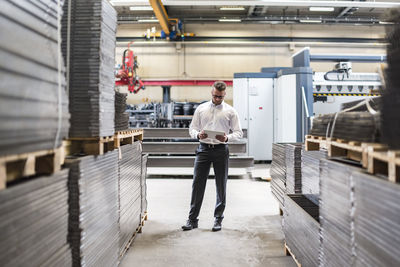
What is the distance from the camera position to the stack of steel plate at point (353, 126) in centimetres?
178

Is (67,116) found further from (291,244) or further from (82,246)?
(291,244)

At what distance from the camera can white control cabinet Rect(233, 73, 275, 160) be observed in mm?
8586

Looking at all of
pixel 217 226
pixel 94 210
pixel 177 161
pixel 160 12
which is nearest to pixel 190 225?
pixel 217 226

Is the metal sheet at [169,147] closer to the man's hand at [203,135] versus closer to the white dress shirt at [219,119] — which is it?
the white dress shirt at [219,119]

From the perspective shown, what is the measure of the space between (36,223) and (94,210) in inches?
25.8

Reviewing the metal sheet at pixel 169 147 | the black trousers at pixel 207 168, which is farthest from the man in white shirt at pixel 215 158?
the metal sheet at pixel 169 147

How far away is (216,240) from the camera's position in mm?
3344

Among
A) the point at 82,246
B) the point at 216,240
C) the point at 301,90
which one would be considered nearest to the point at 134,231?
the point at 216,240

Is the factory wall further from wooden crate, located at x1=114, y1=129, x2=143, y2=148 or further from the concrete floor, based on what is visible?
wooden crate, located at x1=114, y1=129, x2=143, y2=148

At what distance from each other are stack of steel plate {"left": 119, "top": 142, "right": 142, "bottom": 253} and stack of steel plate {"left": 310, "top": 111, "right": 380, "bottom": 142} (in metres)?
1.89

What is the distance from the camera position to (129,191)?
10.3 feet

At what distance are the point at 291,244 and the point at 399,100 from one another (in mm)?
1817

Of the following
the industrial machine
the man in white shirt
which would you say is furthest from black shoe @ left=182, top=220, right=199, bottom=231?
the industrial machine

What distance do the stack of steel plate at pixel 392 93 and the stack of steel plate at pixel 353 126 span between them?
208mm
